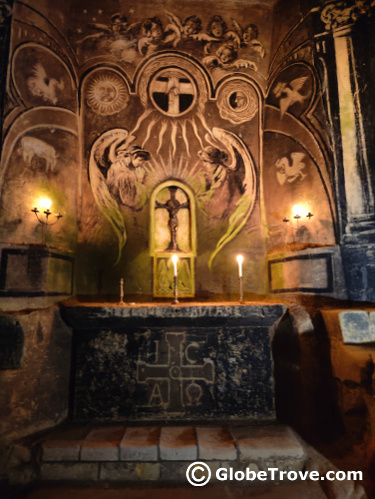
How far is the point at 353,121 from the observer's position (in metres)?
4.09

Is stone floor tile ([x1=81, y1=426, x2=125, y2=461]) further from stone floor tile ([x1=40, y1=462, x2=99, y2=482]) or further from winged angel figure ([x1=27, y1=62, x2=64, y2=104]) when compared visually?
winged angel figure ([x1=27, y1=62, x2=64, y2=104])

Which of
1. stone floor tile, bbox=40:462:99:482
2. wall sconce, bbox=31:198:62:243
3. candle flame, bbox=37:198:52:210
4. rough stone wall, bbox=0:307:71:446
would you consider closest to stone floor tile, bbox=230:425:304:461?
stone floor tile, bbox=40:462:99:482

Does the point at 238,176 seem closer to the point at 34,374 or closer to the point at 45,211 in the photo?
the point at 45,211

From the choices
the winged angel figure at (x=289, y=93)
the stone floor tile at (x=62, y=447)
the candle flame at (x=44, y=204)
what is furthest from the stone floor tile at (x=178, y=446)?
the winged angel figure at (x=289, y=93)

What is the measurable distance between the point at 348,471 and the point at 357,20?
5768 mm

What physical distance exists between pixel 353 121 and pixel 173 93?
3.03m

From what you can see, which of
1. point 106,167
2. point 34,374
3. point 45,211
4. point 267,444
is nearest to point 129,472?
point 267,444

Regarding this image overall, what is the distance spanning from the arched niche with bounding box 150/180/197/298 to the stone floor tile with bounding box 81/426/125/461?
2.16 metres

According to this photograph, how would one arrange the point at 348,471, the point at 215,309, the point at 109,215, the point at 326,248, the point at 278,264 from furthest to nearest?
the point at 109,215
the point at 278,264
the point at 326,248
the point at 215,309
the point at 348,471

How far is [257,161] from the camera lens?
5.09 metres

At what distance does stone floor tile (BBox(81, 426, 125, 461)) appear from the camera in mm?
2801

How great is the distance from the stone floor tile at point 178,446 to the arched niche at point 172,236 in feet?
6.97

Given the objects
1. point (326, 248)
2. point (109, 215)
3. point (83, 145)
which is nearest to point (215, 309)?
point (326, 248)

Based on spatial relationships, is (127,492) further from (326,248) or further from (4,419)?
(326,248)
